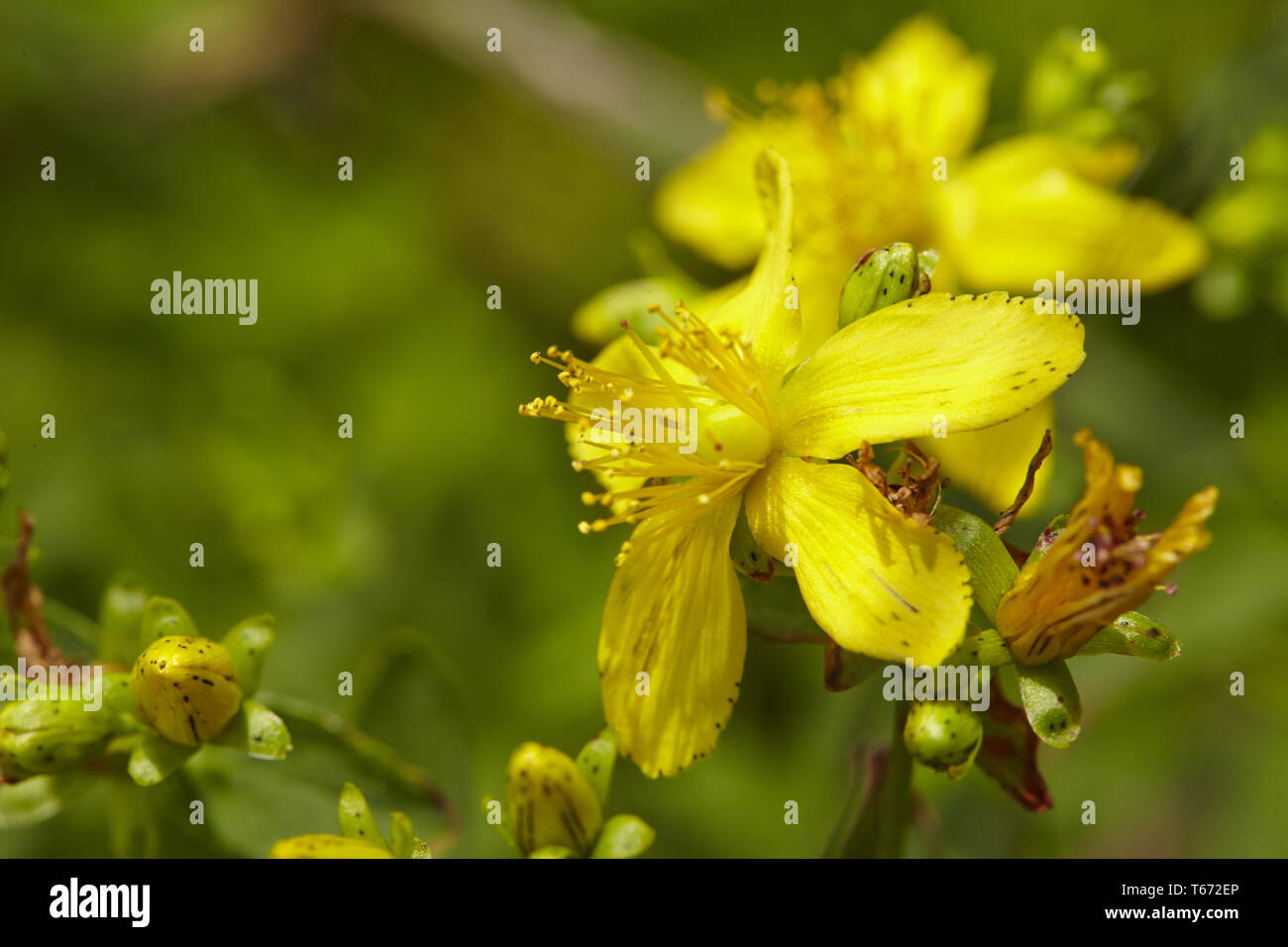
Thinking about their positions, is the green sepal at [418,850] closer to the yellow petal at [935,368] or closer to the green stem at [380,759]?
the green stem at [380,759]

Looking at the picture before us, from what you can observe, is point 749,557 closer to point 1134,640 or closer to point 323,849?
point 1134,640

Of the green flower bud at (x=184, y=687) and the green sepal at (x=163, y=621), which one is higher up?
the green sepal at (x=163, y=621)

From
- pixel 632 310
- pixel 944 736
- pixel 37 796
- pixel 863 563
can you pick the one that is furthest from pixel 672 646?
pixel 37 796

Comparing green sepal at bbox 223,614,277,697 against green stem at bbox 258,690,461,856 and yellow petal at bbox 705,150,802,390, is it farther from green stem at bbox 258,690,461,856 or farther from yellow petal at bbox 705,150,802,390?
yellow petal at bbox 705,150,802,390

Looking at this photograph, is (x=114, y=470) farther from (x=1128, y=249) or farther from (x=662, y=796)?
(x=1128, y=249)

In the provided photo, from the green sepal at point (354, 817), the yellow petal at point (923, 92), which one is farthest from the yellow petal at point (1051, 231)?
the green sepal at point (354, 817)

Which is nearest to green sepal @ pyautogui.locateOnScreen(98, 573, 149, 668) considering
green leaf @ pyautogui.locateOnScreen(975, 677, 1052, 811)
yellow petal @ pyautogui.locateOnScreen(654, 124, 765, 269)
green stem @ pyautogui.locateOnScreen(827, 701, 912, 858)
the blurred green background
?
the blurred green background

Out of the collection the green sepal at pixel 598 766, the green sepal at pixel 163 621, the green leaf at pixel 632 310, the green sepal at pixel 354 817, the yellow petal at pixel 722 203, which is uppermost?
the yellow petal at pixel 722 203
